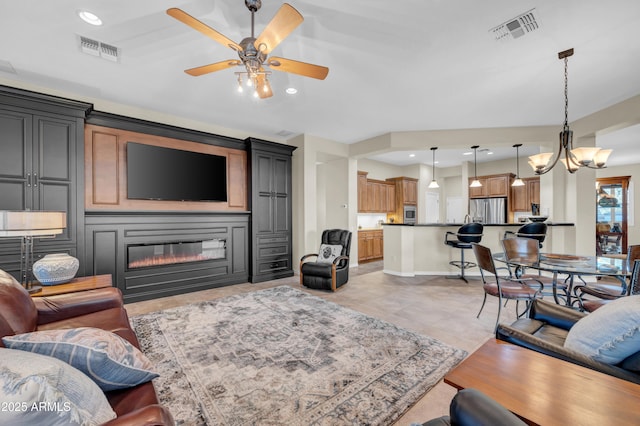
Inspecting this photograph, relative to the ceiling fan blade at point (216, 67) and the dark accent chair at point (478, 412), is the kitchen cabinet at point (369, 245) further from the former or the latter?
the dark accent chair at point (478, 412)

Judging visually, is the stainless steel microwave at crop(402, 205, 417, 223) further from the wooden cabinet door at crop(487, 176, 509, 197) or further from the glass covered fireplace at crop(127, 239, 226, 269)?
the glass covered fireplace at crop(127, 239, 226, 269)

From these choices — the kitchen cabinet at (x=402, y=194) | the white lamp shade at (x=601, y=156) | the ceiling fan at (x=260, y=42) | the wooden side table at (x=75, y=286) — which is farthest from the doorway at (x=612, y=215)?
the wooden side table at (x=75, y=286)

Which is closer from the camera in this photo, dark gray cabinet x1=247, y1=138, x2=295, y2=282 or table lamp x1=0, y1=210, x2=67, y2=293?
table lamp x1=0, y1=210, x2=67, y2=293

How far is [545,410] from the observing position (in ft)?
2.85

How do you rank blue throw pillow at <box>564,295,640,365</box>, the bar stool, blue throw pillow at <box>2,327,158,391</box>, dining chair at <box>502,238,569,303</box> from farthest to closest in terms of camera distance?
the bar stool
dining chair at <box>502,238,569,303</box>
blue throw pillow at <box>564,295,640,365</box>
blue throw pillow at <box>2,327,158,391</box>

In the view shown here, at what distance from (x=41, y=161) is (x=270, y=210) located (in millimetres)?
3206

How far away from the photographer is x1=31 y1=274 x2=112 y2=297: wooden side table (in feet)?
7.51

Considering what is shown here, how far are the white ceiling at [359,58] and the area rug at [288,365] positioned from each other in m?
2.89

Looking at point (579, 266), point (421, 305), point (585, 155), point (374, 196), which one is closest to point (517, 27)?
point (585, 155)

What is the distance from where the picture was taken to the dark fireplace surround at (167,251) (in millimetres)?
3747

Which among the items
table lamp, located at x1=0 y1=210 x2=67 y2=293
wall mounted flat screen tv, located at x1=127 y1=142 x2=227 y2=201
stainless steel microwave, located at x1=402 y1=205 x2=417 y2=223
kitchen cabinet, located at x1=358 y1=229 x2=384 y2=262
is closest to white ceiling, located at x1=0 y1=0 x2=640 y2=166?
wall mounted flat screen tv, located at x1=127 y1=142 x2=227 y2=201

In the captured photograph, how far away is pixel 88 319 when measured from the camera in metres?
1.87

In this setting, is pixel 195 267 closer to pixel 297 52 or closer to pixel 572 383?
pixel 297 52

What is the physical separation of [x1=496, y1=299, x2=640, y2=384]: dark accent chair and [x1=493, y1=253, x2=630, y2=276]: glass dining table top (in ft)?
2.19
